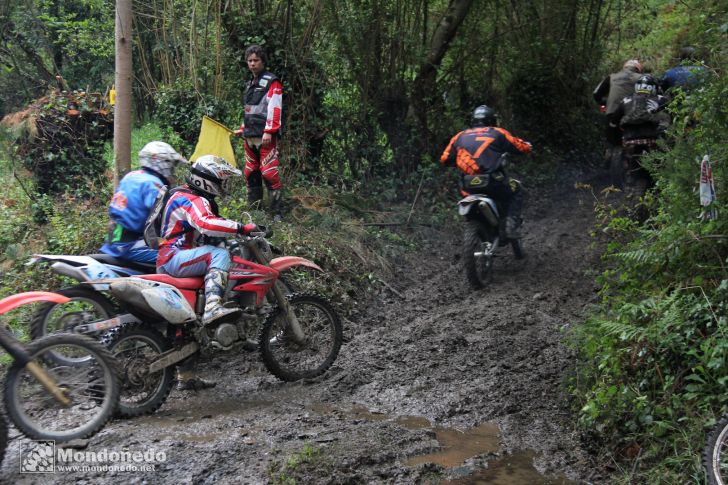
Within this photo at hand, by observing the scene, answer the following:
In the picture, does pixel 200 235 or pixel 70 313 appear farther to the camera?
pixel 200 235

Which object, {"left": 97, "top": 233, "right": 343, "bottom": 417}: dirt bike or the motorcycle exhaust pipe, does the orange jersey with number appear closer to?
{"left": 97, "top": 233, "right": 343, "bottom": 417}: dirt bike

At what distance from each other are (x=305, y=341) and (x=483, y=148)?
12.6 feet

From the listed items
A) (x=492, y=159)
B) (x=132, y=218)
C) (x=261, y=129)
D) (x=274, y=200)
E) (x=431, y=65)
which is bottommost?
(x=274, y=200)

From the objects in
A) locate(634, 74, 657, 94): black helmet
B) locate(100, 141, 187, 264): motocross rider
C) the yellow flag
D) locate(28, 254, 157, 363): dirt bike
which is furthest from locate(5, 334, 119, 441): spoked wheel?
locate(634, 74, 657, 94): black helmet

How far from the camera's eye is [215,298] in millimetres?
5426

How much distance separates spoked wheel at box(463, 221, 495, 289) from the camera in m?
8.23

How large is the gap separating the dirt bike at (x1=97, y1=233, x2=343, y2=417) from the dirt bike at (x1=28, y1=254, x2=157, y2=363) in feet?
1.20

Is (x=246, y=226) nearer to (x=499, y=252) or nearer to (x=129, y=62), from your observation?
(x=129, y=62)

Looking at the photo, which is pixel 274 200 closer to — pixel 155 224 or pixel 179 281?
pixel 155 224

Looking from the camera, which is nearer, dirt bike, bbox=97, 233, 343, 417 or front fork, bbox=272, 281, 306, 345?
dirt bike, bbox=97, 233, 343, 417

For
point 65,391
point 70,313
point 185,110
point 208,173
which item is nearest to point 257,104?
point 185,110

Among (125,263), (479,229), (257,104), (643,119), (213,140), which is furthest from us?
(643,119)

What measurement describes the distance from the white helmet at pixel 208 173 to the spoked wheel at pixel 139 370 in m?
1.22

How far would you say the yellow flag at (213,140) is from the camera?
344 inches
